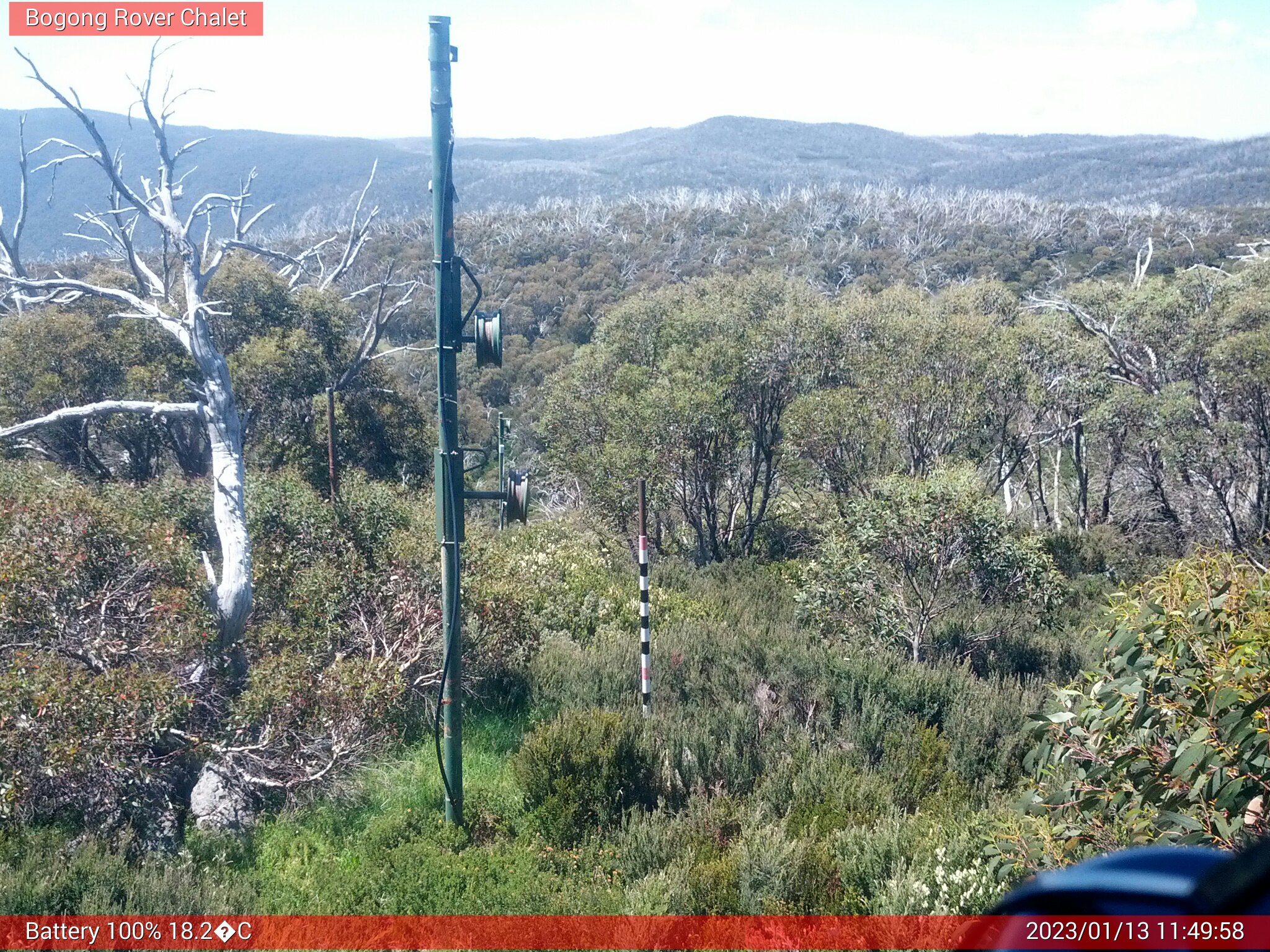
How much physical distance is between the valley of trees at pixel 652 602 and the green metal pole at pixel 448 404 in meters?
0.80

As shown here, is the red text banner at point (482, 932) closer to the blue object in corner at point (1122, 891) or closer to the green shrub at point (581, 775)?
the green shrub at point (581, 775)

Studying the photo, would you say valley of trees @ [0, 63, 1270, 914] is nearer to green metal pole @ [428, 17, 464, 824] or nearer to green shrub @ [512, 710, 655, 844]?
green shrub @ [512, 710, 655, 844]

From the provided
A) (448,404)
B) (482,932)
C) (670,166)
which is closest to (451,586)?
(448,404)

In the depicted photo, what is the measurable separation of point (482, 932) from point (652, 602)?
7.10 m

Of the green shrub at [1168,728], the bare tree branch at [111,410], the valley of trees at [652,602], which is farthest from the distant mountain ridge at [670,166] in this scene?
the green shrub at [1168,728]

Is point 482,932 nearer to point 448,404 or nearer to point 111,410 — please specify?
point 448,404

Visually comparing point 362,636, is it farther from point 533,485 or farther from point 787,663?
point 533,485

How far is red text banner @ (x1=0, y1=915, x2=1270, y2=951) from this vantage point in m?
4.45

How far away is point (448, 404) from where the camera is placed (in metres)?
5.70

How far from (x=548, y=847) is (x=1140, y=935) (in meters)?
5.38

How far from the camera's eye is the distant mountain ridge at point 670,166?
6388 centimetres

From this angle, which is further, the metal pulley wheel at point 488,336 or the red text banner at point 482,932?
the metal pulley wheel at point 488,336

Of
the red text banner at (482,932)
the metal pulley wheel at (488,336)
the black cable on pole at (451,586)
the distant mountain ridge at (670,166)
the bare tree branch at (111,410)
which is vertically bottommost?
the red text banner at (482,932)

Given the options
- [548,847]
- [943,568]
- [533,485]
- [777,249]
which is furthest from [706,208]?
[548,847]
